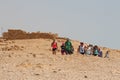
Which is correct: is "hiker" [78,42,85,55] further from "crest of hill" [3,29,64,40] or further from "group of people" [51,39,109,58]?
"crest of hill" [3,29,64,40]

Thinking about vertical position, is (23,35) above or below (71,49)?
below

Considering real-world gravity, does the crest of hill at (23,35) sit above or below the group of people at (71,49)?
below

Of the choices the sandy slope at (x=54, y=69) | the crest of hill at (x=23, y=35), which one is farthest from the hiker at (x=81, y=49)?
the crest of hill at (x=23, y=35)

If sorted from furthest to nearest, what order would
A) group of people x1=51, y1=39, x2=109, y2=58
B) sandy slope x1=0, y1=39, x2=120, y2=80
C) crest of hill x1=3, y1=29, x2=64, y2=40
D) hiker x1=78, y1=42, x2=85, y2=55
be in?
crest of hill x1=3, y1=29, x2=64, y2=40 → hiker x1=78, y1=42, x2=85, y2=55 → group of people x1=51, y1=39, x2=109, y2=58 → sandy slope x1=0, y1=39, x2=120, y2=80

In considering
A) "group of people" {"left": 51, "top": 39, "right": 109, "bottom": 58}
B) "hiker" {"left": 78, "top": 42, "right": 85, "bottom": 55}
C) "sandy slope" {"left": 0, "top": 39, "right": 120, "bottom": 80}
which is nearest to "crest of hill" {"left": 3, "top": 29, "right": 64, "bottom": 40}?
"group of people" {"left": 51, "top": 39, "right": 109, "bottom": 58}

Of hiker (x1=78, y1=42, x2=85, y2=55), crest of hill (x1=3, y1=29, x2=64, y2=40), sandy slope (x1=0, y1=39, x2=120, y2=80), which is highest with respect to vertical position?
sandy slope (x1=0, y1=39, x2=120, y2=80)

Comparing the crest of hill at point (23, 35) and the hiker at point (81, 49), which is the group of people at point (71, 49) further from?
the crest of hill at point (23, 35)

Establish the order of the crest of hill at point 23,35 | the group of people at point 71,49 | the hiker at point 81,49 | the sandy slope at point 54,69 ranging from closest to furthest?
the sandy slope at point 54,69, the group of people at point 71,49, the hiker at point 81,49, the crest of hill at point 23,35

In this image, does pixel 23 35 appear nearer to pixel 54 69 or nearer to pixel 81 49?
pixel 81 49

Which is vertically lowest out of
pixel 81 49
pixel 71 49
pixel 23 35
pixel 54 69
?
pixel 23 35

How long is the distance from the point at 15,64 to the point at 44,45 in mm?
20512

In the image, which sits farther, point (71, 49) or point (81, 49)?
point (81, 49)

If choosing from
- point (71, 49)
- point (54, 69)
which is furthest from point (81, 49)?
point (54, 69)

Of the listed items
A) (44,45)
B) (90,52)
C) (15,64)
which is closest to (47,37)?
(44,45)
